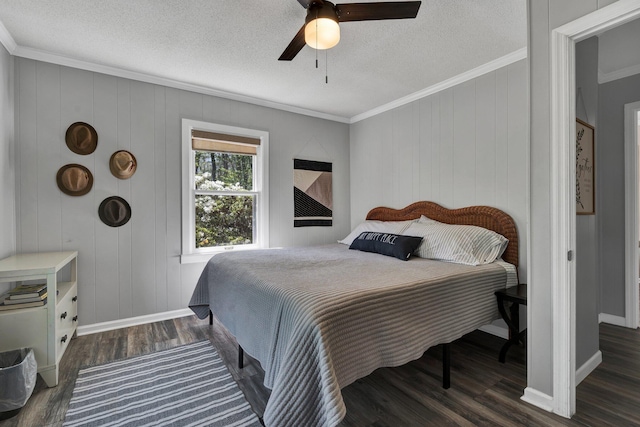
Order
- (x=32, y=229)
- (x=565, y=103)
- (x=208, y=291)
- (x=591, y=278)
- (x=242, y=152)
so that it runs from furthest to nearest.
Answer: (x=242, y=152) → (x=208, y=291) → (x=32, y=229) → (x=591, y=278) → (x=565, y=103)

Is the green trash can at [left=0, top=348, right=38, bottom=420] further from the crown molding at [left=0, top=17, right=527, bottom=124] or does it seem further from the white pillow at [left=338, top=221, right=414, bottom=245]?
the white pillow at [left=338, top=221, right=414, bottom=245]

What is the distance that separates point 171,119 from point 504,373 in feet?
12.3

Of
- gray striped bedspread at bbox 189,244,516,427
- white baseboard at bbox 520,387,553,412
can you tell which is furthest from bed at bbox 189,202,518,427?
white baseboard at bbox 520,387,553,412

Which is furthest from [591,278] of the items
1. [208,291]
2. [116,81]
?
[116,81]

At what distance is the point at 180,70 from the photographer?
3020mm

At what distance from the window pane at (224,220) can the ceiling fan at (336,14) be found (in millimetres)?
2296

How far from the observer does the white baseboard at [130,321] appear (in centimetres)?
291

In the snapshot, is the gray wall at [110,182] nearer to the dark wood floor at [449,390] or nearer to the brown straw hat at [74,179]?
the brown straw hat at [74,179]

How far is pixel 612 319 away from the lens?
10.1 ft

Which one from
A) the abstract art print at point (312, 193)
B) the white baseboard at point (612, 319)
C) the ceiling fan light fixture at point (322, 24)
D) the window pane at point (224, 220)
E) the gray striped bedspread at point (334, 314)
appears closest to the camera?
the gray striped bedspread at point (334, 314)

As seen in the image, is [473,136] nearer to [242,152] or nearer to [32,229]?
[242,152]

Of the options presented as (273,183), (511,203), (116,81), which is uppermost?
(116,81)

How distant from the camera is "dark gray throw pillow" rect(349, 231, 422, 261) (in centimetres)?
280

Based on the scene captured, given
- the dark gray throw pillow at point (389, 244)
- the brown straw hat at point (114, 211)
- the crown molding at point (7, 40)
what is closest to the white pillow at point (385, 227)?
the dark gray throw pillow at point (389, 244)
